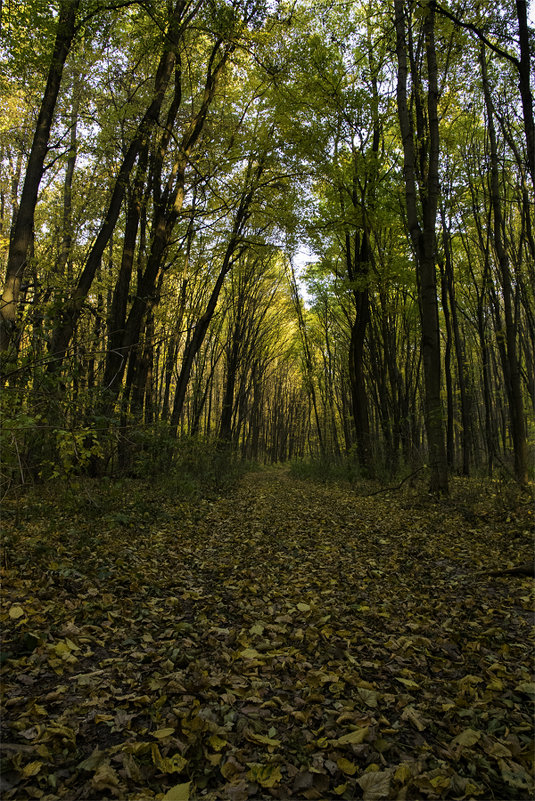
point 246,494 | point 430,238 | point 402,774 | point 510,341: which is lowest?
point 246,494

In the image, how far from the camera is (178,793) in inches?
58.8

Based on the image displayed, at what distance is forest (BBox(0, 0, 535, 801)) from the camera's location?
5.82 ft

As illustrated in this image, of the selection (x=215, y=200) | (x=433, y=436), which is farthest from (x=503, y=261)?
(x=215, y=200)

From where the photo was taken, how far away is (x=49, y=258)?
1046 cm

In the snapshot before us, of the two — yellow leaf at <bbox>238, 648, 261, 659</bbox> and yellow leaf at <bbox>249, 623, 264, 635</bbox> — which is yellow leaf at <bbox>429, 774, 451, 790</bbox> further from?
yellow leaf at <bbox>249, 623, 264, 635</bbox>

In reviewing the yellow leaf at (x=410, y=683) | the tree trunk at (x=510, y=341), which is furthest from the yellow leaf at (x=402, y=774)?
the tree trunk at (x=510, y=341)

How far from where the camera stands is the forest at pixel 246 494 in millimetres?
1775

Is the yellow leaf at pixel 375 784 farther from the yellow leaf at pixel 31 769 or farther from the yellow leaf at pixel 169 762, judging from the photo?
the yellow leaf at pixel 31 769

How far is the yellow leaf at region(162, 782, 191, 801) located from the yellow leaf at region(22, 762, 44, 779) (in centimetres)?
50

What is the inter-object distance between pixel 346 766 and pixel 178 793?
0.65 meters

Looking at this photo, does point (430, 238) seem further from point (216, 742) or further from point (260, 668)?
point (216, 742)

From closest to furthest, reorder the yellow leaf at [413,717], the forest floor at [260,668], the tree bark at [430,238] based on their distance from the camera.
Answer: the forest floor at [260,668]
the yellow leaf at [413,717]
the tree bark at [430,238]

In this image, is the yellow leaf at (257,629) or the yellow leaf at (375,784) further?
the yellow leaf at (257,629)

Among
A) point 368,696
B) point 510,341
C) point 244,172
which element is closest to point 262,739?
point 368,696
